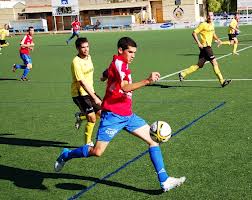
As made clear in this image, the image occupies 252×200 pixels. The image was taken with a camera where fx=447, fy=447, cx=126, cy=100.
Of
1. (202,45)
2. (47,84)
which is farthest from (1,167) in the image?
(47,84)

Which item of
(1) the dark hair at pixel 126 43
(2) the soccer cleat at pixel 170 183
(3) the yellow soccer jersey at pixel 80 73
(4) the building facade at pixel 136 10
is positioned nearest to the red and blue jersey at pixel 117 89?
(1) the dark hair at pixel 126 43

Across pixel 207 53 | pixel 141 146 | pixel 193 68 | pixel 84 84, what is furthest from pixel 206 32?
pixel 84 84

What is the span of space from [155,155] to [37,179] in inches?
77.8

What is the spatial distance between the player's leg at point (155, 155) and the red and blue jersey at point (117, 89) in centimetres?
20

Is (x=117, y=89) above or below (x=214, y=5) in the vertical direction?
below

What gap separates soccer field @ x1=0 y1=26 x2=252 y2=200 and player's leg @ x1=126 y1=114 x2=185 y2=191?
139 mm

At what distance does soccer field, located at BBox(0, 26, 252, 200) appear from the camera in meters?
6.11

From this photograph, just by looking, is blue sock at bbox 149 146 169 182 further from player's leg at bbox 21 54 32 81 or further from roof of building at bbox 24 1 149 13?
roof of building at bbox 24 1 149 13

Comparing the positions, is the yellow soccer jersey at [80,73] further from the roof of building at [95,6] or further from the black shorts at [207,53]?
the roof of building at [95,6]

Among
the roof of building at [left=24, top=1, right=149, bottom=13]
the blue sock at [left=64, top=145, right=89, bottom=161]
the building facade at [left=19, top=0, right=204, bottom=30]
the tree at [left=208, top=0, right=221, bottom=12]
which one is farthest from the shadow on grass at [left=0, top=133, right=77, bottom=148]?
the tree at [left=208, top=0, right=221, bottom=12]

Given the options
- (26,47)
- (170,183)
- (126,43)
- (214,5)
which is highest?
(214,5)

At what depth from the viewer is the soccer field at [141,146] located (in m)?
6.11

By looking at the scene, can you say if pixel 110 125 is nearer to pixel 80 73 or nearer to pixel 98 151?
pixel 98 151

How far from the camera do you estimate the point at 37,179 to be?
6.72 metres
